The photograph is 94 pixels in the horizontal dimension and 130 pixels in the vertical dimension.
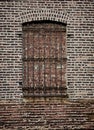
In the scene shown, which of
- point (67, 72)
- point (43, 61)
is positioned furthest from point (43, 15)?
point (67, 72)

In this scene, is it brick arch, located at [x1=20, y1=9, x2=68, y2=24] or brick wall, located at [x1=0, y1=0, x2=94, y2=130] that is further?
brick arch, located at [x1=20, y1=9, x2=68, y2=24]

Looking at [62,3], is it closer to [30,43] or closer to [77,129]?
[30,43]

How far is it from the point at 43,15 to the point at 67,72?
1.71 meters

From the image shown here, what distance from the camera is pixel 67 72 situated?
341 inches

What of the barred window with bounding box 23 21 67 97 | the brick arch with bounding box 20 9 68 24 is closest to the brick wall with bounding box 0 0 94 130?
the brick arch with bounding box 20 9 68 24

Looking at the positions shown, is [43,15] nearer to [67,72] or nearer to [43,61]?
[43,61]

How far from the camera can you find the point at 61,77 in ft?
28.6

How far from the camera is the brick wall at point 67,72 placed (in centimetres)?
848

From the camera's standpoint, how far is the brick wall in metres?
8.48

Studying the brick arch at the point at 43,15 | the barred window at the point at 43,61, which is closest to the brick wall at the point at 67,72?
the brick arch at the point at 43,15

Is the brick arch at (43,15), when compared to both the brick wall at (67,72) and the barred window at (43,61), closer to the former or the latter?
the brick wall at (67,72)

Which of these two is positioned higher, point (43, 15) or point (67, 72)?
point (43, 15)

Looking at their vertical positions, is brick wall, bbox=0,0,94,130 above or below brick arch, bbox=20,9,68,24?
below

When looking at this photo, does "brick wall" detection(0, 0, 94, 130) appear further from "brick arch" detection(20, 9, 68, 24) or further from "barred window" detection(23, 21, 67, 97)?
"barred window" detection(23, 21, 67, 97)
